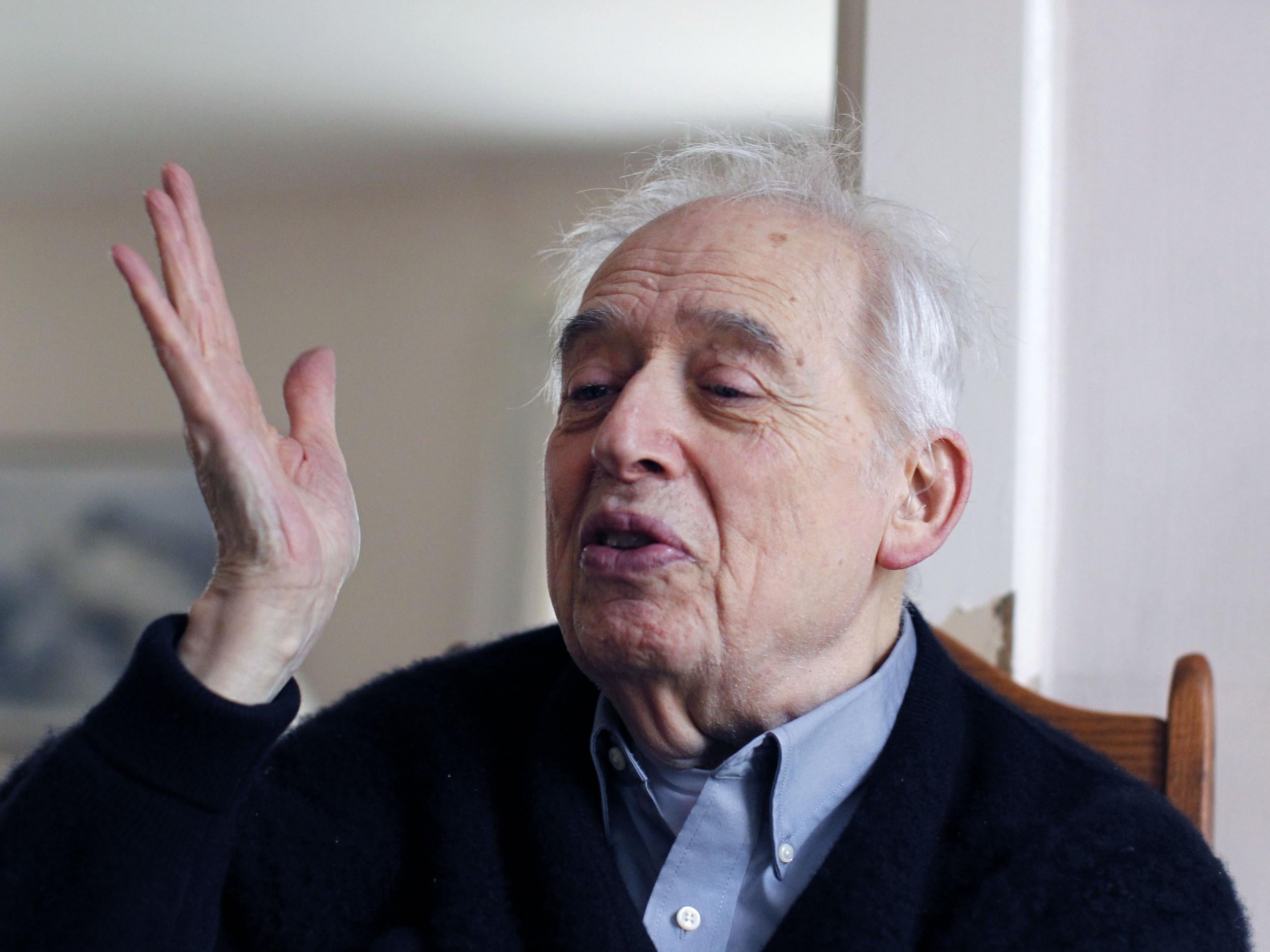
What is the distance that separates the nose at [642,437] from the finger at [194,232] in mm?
301

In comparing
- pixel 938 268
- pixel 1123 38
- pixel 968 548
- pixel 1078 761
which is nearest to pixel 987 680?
pixel 968 548

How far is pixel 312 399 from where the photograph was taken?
928mm

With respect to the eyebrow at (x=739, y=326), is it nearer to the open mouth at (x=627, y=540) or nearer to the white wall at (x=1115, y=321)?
the open mouth at (x=627, y=540)

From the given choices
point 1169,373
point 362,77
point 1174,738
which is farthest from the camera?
point 362,77

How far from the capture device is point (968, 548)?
1431mm

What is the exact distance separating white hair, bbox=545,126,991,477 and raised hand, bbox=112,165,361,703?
0.37 m

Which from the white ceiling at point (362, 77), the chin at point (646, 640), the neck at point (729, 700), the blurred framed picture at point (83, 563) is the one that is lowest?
the blurred framed picture at point (83, 563)

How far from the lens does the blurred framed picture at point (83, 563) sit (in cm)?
368

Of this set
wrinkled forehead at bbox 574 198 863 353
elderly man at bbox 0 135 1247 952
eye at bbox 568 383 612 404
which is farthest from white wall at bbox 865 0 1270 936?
eye at bbox 568 383 612 404

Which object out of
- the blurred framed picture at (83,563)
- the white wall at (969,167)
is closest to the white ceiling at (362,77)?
the blurred framed picture at (83,563)

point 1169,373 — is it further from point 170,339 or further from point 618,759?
point 170,339

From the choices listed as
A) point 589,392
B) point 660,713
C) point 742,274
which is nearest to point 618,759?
point 660,713

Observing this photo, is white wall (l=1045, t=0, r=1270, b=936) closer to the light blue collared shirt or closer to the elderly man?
the elderly man

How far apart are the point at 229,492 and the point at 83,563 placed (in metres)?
3.38
